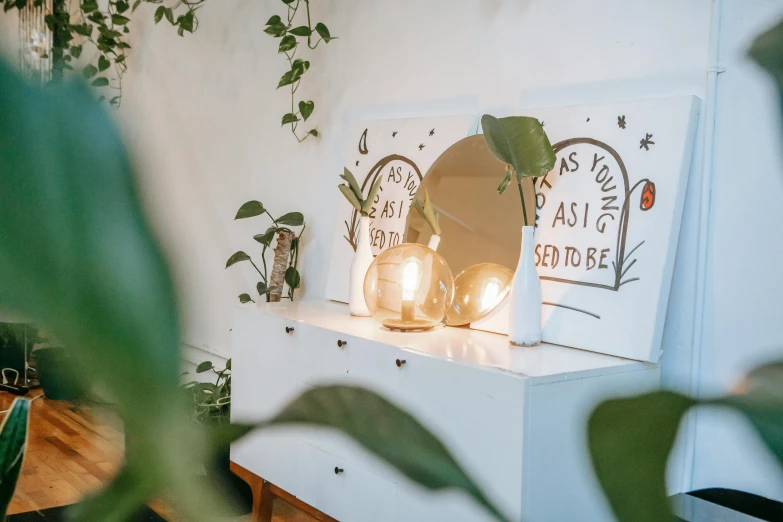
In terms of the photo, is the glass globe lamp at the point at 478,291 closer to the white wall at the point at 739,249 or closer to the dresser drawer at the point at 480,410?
the dresser drawer at the point at 480,410

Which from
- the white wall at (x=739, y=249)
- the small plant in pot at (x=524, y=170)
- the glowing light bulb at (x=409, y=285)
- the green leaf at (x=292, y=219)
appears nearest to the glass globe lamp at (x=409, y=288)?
the glowing light bulb at (x=409, y=285)

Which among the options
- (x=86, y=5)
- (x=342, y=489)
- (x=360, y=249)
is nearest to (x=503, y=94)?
(x=360, y=249)

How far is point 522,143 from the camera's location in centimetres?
171

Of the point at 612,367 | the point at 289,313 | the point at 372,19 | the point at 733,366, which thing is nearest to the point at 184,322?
the point at 612,367

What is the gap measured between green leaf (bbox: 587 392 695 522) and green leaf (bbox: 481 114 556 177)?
1585 millimetres

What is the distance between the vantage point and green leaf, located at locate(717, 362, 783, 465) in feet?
0.48

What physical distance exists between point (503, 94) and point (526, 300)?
0.67 metres

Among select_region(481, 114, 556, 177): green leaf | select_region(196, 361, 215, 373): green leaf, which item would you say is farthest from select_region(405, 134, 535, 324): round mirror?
select_region(196, 361, 215, 373): green leaf

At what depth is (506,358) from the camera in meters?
1.65

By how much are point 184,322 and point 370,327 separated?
1.93 metres

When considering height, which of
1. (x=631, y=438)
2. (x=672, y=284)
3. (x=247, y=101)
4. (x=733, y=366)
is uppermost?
(x=247, y=101)

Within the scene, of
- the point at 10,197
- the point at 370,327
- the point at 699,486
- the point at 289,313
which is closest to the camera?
the point at 10,197

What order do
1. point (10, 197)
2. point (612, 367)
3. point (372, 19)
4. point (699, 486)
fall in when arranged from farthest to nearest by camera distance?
1. point (372, 19)
2. point (699, 486)
3. point (612, 367)
4. point (10, 197)

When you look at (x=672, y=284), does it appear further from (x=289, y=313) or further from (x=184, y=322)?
(x=184, y=322)
